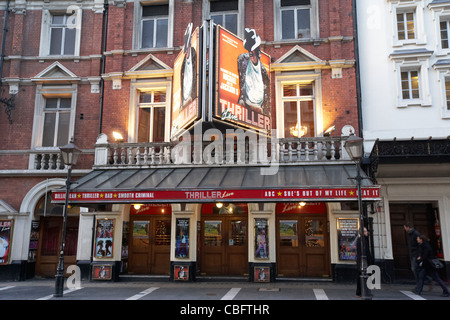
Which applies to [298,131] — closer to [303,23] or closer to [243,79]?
[243,79]

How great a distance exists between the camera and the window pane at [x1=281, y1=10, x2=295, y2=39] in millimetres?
14398

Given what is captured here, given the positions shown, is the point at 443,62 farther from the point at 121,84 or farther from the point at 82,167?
the point at 82,167

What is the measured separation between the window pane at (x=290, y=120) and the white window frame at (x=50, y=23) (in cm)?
870

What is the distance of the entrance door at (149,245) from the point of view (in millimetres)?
13617

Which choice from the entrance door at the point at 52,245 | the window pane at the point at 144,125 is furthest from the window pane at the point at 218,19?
the entrance door at the point at 52,245

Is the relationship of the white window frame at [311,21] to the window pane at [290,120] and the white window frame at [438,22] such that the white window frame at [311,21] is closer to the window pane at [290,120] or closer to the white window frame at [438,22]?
the window pane at [290,120]

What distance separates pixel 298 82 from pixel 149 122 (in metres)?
5.87

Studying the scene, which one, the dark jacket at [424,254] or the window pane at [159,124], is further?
the window pane at [159,124]

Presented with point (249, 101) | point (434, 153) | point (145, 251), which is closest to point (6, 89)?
point (145, 251)

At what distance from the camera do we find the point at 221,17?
14.8m

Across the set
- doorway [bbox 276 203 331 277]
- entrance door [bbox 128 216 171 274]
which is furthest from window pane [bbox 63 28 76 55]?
doorway [bbox 276 203 331 277]

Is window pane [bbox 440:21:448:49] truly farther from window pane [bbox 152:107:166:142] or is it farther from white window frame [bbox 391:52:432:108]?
window pane [bbox 152:107:166:142]

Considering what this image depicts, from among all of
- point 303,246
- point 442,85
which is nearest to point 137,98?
point 303,246

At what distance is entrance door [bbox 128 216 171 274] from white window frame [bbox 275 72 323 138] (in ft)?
17.8
